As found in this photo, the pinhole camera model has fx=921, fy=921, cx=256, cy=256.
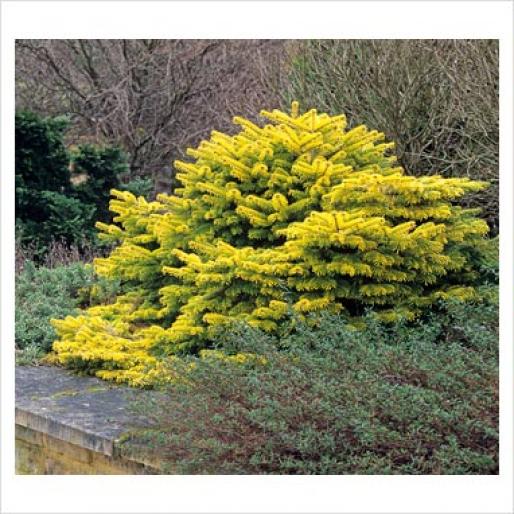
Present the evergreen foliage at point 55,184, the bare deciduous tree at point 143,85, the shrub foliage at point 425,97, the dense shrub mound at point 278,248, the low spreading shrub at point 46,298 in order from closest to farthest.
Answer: the dense shrub mound at point 278,248 → the low spreading shrub at point 46,298 → the shrub foliage at point 425,97 → the evergreen foliage at point 55,184 → the bare deciduous tree at point 143,85

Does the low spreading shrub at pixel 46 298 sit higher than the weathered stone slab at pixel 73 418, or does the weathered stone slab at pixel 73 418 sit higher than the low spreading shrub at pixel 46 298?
the low spreading shrub at pixel 46 298

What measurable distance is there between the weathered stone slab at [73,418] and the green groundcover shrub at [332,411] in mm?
176

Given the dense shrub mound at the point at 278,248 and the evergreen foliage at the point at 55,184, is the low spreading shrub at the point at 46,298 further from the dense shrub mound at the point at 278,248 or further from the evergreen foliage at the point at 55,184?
the evergreen foliage at the point at 55,184

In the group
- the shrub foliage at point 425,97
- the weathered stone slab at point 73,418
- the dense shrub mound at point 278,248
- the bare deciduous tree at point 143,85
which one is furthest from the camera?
the bare deciduous tree at point 143,85

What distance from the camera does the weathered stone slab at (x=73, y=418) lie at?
4.67 meters

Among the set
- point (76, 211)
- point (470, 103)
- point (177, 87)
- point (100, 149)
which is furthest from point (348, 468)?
point (177, 87)

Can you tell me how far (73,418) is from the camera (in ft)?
16.1

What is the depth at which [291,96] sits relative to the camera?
9.22 metres

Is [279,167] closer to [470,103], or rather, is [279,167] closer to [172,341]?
[172,341]

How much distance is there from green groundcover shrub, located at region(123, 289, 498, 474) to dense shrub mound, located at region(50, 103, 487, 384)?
20.4 inches

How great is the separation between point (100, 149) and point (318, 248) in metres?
5.99

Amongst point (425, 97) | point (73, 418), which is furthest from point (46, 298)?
point (425, 97)

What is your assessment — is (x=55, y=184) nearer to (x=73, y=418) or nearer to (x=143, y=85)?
(x=143, y=85)

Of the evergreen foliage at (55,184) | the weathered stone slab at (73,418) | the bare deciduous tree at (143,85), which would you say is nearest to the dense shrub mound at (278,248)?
the weathered stone slab at (73,418)
